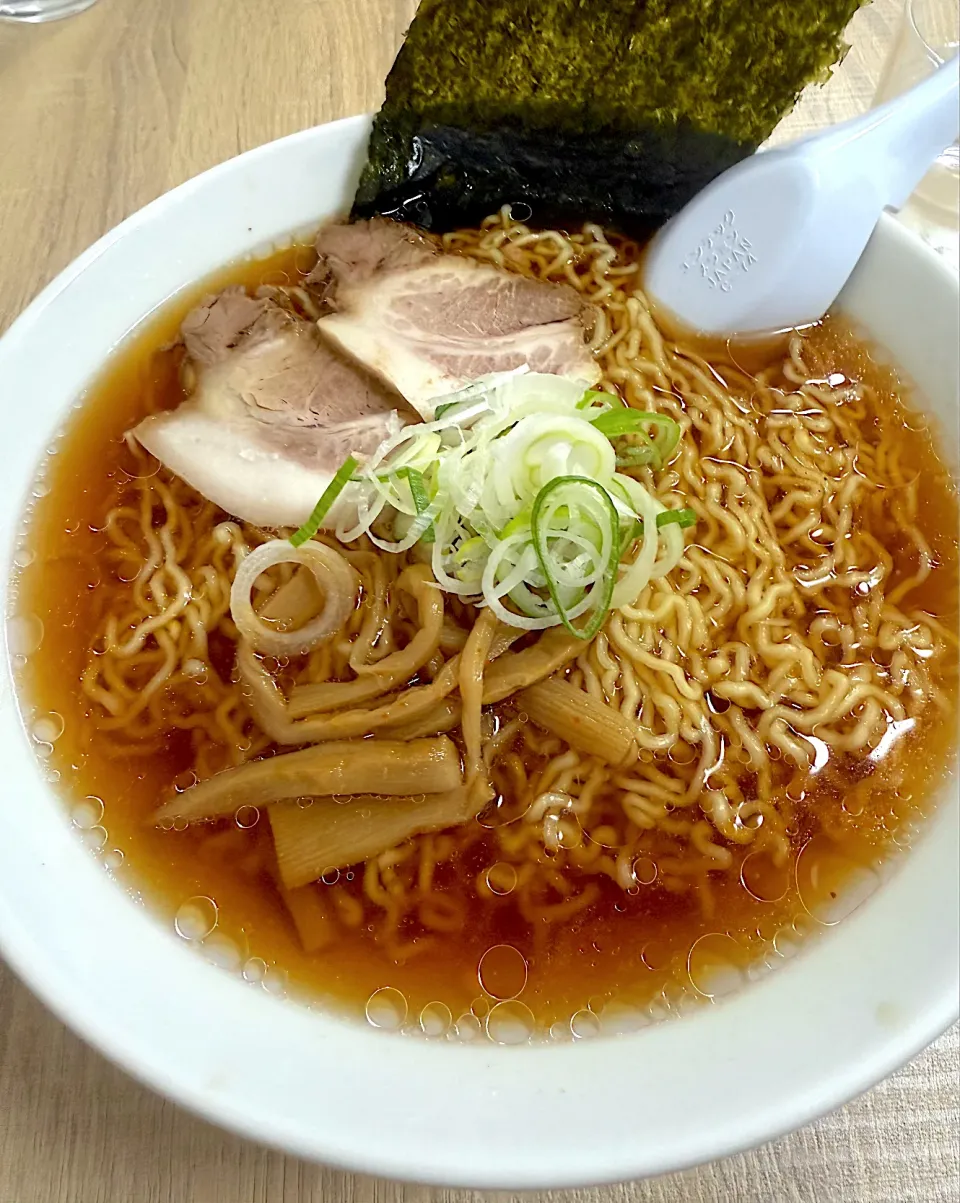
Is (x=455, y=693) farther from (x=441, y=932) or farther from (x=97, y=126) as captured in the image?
(x=97, y=126)

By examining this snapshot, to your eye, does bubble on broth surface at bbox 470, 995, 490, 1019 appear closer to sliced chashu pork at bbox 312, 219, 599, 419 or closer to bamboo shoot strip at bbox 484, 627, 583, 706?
bamboo shoot strip at bbox 484, 627, 583, 706

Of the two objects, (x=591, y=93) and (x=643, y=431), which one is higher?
(x=591, y=93)

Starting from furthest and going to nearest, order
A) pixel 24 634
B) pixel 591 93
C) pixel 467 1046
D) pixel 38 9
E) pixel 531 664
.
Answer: pixel 38 9, pixel 591 93, pixel 24 634, pixel 531 664, pixel 467 1046

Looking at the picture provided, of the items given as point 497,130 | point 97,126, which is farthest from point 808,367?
point 97,126

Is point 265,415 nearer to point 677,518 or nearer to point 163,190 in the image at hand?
point 677,518

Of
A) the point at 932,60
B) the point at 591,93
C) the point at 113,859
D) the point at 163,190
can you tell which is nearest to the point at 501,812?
the point at 113,859

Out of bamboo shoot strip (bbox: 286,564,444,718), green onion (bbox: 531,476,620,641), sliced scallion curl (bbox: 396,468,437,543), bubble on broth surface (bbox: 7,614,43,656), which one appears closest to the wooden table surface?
bubble on broth surface (bbox: 7,614,43,656)

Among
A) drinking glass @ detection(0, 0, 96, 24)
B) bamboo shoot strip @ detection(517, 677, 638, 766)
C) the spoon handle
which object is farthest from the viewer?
drinking glass @ detection(0, 0, 96, 24)
